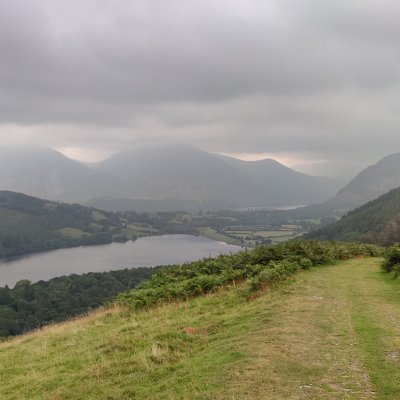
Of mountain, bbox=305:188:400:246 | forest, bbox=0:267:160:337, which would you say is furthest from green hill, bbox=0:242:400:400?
mountain, bbox=305:188:400:246

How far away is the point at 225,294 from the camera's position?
2197 cm

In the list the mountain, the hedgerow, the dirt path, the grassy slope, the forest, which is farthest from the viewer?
the mountain

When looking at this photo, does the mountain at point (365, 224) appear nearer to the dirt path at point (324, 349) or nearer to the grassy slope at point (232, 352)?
the dirt path at point (324, 349)

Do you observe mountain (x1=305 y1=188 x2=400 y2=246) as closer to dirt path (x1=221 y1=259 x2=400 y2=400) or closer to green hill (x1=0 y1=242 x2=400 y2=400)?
green hill (x1=0 y1=242 x2=400 y2=400)

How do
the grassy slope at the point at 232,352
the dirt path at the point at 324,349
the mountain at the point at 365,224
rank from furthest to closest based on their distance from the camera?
the mountain at the point at 365,224, the grassy slope at the point at 232,352, the dirt path at the point at 324,349

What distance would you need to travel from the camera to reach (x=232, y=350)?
38.7 ft

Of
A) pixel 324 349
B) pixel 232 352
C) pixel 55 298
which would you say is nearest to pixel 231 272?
pixel 232 352

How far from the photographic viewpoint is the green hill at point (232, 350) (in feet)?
30.5

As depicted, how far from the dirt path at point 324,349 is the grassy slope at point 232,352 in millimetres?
26

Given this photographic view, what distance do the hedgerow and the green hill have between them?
1.05 meters

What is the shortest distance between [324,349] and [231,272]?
15.4m

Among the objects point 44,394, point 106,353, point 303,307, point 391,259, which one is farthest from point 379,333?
point 391,259

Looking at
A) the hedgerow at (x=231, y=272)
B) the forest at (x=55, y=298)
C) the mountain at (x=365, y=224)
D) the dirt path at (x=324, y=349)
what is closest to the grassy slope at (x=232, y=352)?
the dirt path at (x=324, y=349)

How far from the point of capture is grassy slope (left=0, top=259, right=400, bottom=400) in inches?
364
